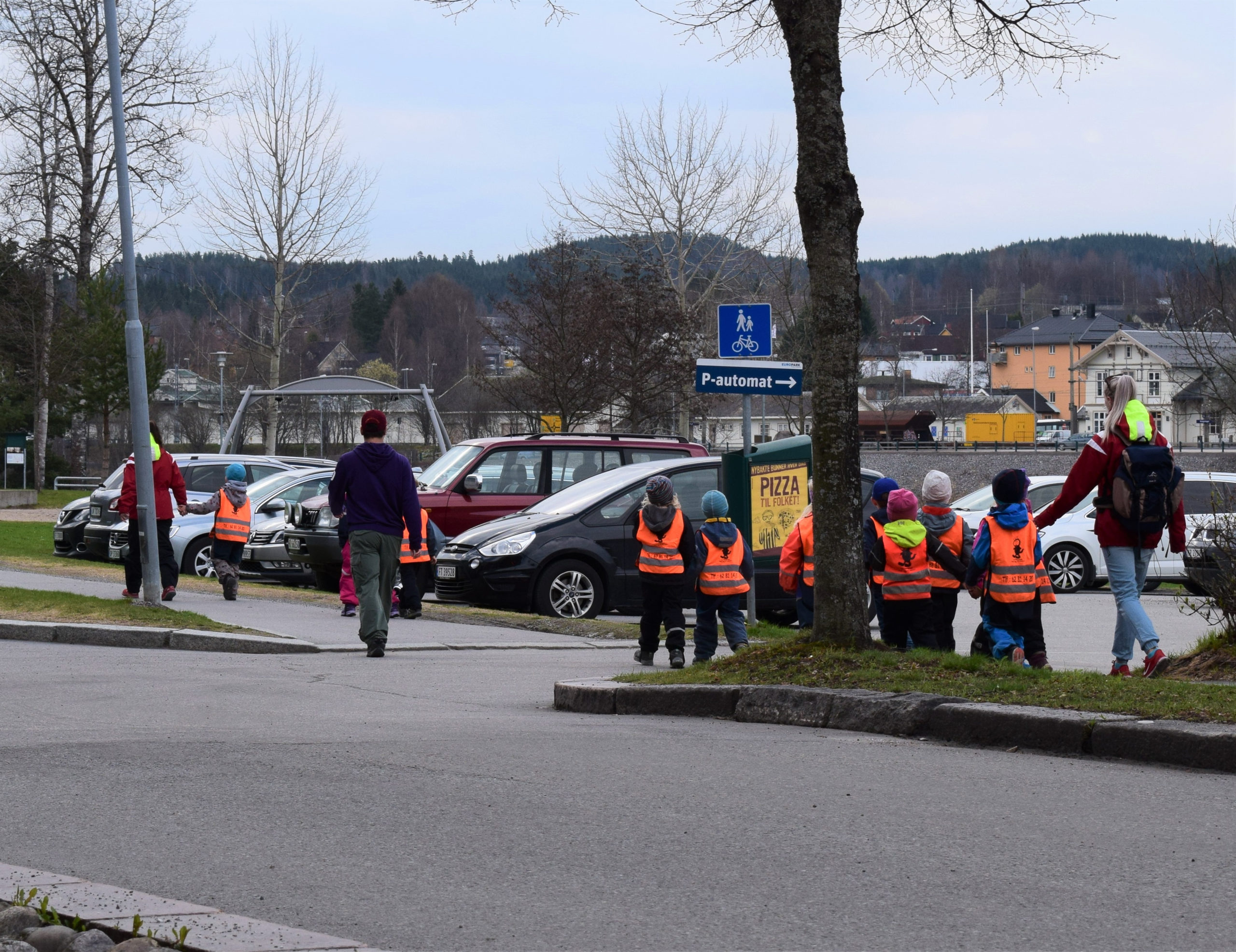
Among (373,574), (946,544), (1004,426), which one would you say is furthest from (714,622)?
(1004,426)

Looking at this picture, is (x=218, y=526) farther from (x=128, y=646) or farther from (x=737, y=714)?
(x=737, y=714)

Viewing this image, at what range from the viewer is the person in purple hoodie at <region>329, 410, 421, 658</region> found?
11656mm

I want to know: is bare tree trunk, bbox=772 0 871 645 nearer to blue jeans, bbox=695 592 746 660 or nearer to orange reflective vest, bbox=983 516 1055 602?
orange reflective vest, bbox=983 516 1055 602

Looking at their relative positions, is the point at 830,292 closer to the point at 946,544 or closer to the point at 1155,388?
the point at 946,544

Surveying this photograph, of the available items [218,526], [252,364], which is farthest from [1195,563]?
[252,364]

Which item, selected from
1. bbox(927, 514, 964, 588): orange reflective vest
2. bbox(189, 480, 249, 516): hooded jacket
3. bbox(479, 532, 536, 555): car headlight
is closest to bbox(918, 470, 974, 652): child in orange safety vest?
bbox(927, 514, 964, 588): orange reflective vest

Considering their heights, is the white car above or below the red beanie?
below

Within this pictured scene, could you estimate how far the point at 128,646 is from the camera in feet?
41.5

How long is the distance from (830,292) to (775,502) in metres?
5.30

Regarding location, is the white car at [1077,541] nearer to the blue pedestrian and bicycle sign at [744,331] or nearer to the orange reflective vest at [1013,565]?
the blue pedestrian and bicycle sign at [744,331]

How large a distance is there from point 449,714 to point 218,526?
29.9ft

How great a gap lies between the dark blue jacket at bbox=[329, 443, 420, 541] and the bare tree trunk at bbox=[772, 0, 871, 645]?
3.95 metres

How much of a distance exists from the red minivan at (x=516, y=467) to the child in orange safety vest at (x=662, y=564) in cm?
648

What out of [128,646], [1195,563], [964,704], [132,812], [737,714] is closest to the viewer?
[132,812]
